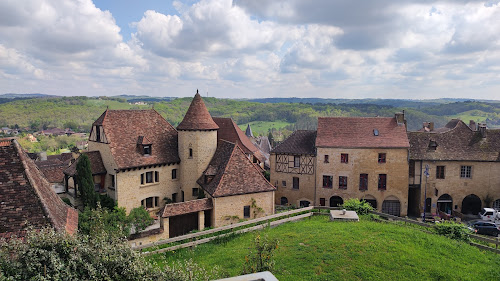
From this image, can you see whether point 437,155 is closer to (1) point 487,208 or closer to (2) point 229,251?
(1) point 487,208

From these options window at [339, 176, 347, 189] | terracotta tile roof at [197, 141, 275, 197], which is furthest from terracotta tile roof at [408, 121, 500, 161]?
terracotta tile roof at [197, 141, 275, 197]

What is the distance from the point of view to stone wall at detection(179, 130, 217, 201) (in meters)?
34.3

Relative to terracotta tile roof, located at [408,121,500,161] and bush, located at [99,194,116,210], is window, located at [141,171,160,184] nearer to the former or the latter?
bush, located at [99,194,116,210]

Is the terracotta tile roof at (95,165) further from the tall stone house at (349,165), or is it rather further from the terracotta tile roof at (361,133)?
the terracotta tile roof at (361,133)

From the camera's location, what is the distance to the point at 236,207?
29906 mm

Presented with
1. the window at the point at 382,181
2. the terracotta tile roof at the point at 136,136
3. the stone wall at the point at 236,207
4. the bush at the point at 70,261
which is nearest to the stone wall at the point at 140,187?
the terracotta tile roof at the point at 136,136

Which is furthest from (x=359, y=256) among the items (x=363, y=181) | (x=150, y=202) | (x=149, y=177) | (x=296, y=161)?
(x=150, y=202)

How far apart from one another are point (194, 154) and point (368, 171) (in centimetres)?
2105

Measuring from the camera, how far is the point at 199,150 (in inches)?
1351

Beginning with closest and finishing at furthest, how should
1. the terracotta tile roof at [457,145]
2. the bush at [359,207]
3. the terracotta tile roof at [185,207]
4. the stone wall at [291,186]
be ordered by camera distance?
the terracotta tile roof at [185,207]
the bush at [359,207]
the terracotta tile roof at [457,145]
the stone wall at [291,186]

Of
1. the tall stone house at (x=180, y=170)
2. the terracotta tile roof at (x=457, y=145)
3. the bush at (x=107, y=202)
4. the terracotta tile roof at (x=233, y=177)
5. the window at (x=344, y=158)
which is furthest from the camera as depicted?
the window at (x=344, y=158)

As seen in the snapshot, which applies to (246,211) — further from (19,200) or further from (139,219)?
(19,200)

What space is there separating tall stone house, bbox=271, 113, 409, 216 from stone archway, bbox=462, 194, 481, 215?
26.1 feet

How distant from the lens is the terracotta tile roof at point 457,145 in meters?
39.0
